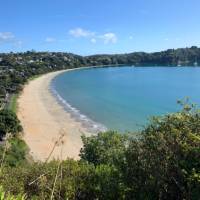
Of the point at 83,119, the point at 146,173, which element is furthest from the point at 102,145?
the point at 83,119

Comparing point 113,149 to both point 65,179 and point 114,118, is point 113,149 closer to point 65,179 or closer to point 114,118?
point 65,179

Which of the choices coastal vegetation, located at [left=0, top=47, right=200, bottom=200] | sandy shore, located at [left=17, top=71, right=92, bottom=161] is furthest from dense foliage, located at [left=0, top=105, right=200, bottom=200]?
sandy shore, located at [left=17, top=71, right=92, bottom=161]

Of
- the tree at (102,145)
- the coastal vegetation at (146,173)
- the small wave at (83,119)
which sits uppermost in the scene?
the coastal vegetation at (146,173)

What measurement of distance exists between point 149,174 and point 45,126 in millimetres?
50176

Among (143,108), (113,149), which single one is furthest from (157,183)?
(143,108)

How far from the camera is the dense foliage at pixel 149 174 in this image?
12.2 meters

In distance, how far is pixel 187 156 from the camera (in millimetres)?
12312

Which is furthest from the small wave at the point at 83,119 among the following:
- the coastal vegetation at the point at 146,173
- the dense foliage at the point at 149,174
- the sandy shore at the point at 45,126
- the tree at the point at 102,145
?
the dense foliage at the point at 149,174

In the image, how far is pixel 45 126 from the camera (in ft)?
204

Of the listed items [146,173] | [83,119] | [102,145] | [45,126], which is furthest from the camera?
[83,119]

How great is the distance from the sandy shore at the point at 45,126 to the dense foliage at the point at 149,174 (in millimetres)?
17782

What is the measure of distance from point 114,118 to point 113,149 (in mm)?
42860

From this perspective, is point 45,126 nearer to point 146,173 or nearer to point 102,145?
point 102,145

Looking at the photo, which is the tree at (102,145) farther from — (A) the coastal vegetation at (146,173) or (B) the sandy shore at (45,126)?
(A) the coastal vegetation at (146,173)
